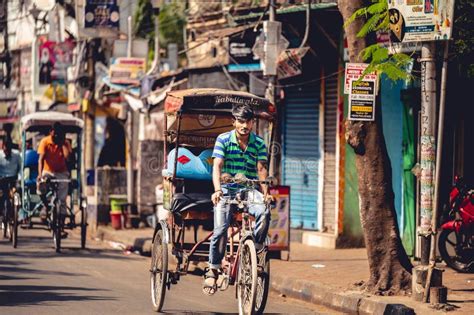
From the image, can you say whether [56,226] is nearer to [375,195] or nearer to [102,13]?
[375,195]

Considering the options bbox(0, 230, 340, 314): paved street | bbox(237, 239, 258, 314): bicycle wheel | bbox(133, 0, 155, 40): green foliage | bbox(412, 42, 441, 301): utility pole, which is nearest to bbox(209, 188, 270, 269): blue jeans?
bbox(237, 239, 258, 314): bicycle wheel

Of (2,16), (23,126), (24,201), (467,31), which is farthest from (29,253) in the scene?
(2,16)

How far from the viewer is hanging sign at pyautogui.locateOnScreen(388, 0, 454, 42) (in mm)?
11711

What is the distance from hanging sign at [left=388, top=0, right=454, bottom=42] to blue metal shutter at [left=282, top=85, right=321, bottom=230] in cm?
855

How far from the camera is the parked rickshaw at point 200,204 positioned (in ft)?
34.5

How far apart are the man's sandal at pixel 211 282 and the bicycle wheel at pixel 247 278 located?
367 millimetres

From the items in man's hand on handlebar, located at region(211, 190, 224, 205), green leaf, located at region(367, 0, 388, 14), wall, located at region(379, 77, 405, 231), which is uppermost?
green leaf, located at region(367, 0, 388, 14)

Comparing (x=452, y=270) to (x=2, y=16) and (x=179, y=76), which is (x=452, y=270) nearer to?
(x=179, y=76)

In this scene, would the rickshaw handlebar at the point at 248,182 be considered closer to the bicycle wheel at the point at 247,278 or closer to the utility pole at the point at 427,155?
the bicycle wheel at the point at 247,278

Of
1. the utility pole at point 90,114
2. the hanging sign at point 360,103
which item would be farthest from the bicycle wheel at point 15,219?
the utility pole at point 90,114

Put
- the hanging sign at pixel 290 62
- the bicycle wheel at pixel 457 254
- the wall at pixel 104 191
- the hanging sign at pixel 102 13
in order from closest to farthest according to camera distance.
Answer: the bicycle wheel at pixel 457 254
the hanging sign at pixel 290 62
the wall at pixel 104 191
the hanging sign at pixel 102 13

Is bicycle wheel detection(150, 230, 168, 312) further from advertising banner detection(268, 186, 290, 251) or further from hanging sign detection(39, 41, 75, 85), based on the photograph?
hanging sign detection(39, 41, 75, 85)

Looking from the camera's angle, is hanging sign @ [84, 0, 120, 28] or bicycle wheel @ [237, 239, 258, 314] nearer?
bicycle wheel @ [237, 239, 258, 314]

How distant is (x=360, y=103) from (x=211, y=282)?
128 inches
